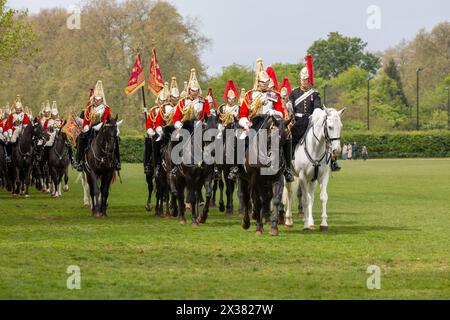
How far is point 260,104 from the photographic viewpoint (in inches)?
813

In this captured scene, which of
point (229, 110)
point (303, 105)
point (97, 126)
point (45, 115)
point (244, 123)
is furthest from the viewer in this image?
point (45, 115)

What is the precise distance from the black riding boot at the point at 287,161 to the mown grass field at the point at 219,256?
3.47 feet

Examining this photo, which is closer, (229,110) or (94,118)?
(94,118)

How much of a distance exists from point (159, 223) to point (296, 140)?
3.84 meters

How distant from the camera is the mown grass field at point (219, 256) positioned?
13031 millimetres

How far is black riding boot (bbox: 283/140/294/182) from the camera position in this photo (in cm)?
2069

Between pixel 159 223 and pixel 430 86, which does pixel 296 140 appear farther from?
pixel 430 86

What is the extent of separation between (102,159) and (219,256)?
31.0ft

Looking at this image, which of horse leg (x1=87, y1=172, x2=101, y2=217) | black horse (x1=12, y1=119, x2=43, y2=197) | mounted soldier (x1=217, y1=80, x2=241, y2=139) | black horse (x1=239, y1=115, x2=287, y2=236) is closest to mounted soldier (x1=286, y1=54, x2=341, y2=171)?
black horse (x1=239, y1=115, x2=287, y2=236)

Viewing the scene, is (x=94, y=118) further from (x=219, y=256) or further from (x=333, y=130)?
(x=219, y=256)

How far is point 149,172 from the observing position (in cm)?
2747

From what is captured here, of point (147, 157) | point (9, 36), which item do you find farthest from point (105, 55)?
point (147, 157)

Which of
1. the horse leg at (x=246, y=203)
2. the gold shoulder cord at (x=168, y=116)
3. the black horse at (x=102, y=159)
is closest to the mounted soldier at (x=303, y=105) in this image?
the horse leg at (x=246, y=203)

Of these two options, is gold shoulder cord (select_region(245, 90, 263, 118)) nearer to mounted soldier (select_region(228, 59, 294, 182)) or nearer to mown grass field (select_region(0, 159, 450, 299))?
mounted soldier (select_region(228, 59, 294, 182))
